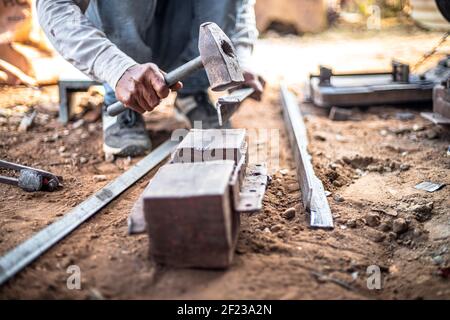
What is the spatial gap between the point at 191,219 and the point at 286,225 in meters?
0.65

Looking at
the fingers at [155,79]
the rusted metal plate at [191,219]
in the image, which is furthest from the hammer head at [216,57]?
the rusted metal plate at [191,219]

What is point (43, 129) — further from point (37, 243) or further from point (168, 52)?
point (37, 243)

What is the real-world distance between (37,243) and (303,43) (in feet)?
22.4

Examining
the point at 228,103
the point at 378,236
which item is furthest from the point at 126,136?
the point at 378,236

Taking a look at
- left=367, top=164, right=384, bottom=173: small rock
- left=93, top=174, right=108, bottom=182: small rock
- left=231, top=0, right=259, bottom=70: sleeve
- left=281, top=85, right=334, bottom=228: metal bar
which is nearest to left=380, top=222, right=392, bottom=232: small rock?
left=281, top=85, right=334, bottom=228: metal bar

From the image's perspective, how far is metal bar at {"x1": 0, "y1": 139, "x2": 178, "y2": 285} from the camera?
6.11ft

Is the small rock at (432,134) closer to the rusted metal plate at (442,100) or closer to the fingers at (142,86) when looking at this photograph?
the rusted metal plate at (442,100)

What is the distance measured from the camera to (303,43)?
320 inches

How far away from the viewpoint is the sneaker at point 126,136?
3.26 meters

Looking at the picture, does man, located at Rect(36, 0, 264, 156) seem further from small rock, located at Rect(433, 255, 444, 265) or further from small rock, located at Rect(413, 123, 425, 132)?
small rock, located at Rect(433, 255, 444, 265)

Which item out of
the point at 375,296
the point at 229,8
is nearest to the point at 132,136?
the point at 229,8

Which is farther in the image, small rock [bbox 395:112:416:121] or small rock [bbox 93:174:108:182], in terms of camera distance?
small rock [bbox 395:112:416:121]

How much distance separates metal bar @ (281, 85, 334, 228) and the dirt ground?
2.1 inches
